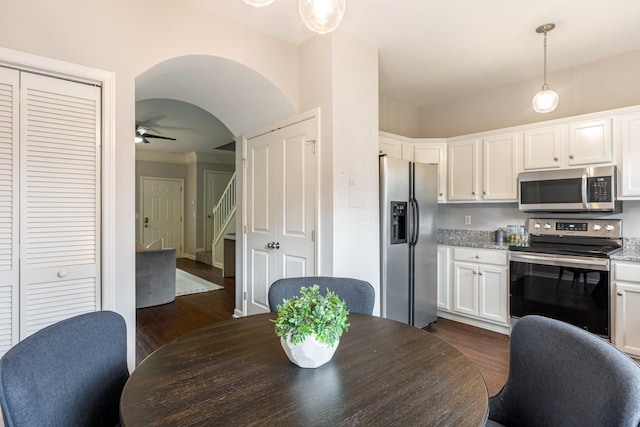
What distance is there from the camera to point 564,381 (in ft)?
3.23

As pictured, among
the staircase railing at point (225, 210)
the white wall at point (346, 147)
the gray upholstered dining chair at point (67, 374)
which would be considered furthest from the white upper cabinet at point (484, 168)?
the staircase railing at point (225, 210)

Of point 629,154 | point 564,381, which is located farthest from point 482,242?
point 564,381

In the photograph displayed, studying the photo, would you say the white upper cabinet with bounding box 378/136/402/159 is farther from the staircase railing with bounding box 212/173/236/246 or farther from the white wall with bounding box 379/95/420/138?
the staircase railing with bounding box 212/173/236/246

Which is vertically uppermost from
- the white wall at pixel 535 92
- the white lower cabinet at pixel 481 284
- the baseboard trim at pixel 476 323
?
the white wall at pixel 535 92

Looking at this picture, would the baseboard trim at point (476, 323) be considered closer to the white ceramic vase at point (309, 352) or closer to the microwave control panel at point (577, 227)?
the microwave control panel at point (577, 227)

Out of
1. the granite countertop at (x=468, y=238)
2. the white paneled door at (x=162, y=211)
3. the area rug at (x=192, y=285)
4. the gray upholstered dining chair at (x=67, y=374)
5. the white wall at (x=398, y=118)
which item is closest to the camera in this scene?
the gray upholstered dining chair at (x=67, y=374)

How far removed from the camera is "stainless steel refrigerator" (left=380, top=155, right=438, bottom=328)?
9.96 ft

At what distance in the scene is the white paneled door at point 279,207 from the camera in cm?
288

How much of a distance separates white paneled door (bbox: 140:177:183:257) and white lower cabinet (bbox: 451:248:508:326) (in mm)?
6568

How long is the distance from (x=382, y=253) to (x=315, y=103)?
1433 mm

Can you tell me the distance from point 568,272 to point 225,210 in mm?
6036

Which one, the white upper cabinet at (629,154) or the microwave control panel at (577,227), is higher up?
the white upper cabinet at (629,154)

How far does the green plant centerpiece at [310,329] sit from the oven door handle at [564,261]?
8.86ft

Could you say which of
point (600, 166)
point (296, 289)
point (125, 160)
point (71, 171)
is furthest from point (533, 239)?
point (71, 171)
